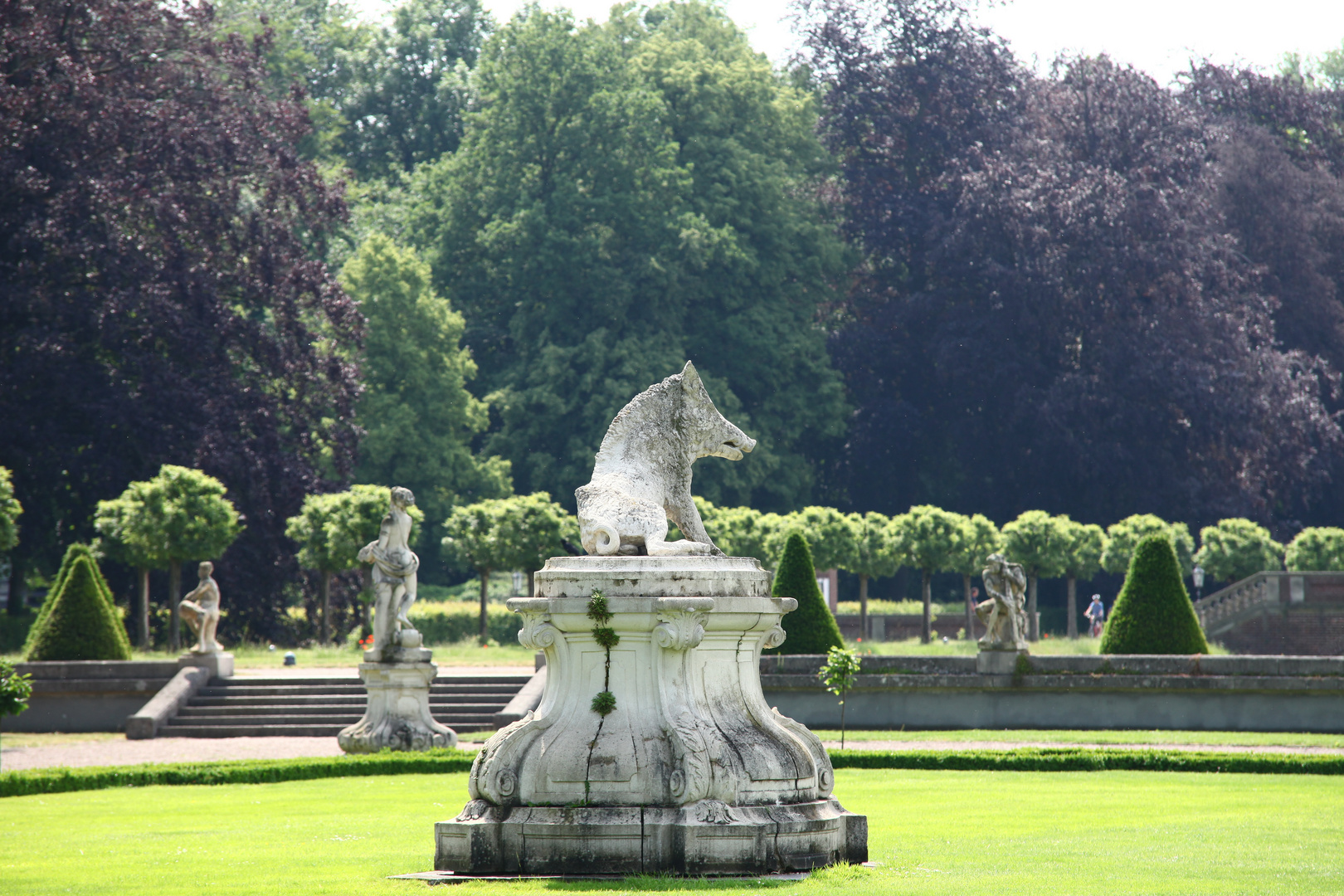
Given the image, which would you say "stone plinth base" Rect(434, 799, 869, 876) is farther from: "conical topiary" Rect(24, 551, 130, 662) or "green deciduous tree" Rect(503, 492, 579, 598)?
"green deciduous tree" Rect(503, 492, 579, 598)

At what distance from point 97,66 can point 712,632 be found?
107 ft

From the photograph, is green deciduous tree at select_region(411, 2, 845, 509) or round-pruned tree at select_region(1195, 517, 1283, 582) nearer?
round-pruned tree at select_region(1195, 517, 1283, 582)

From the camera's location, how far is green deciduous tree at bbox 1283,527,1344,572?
41844 mm

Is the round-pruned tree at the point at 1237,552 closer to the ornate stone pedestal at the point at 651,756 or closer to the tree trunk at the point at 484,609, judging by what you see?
the tree trunk at the point at 484,609

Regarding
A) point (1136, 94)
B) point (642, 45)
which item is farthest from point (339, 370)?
point (1136, 94)

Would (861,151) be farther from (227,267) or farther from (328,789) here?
(328,789)

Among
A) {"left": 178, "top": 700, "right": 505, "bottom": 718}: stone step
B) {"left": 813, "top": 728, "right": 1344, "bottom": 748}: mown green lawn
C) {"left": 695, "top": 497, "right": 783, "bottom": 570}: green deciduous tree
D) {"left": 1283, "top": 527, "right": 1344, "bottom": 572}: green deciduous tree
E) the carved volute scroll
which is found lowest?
{"left": 813, "top": 728, "right": 1344, "bottom": 748}: mown green lawn

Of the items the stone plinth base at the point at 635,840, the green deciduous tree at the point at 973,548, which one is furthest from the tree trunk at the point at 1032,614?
the stone plinth base at the point at 635,840

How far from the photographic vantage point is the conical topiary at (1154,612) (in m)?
23.9

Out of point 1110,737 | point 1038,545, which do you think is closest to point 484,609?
point 1038,545

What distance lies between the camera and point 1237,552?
4225 cm

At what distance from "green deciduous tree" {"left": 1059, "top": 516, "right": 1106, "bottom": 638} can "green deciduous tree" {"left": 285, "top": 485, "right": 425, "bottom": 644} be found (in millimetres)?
15615

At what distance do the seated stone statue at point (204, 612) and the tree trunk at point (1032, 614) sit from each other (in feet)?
59.4

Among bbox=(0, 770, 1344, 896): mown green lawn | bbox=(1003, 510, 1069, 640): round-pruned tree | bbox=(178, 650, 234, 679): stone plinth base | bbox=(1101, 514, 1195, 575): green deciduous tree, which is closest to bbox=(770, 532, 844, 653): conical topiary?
bbox=(0, 770, 1344, 896): mown green lawn
